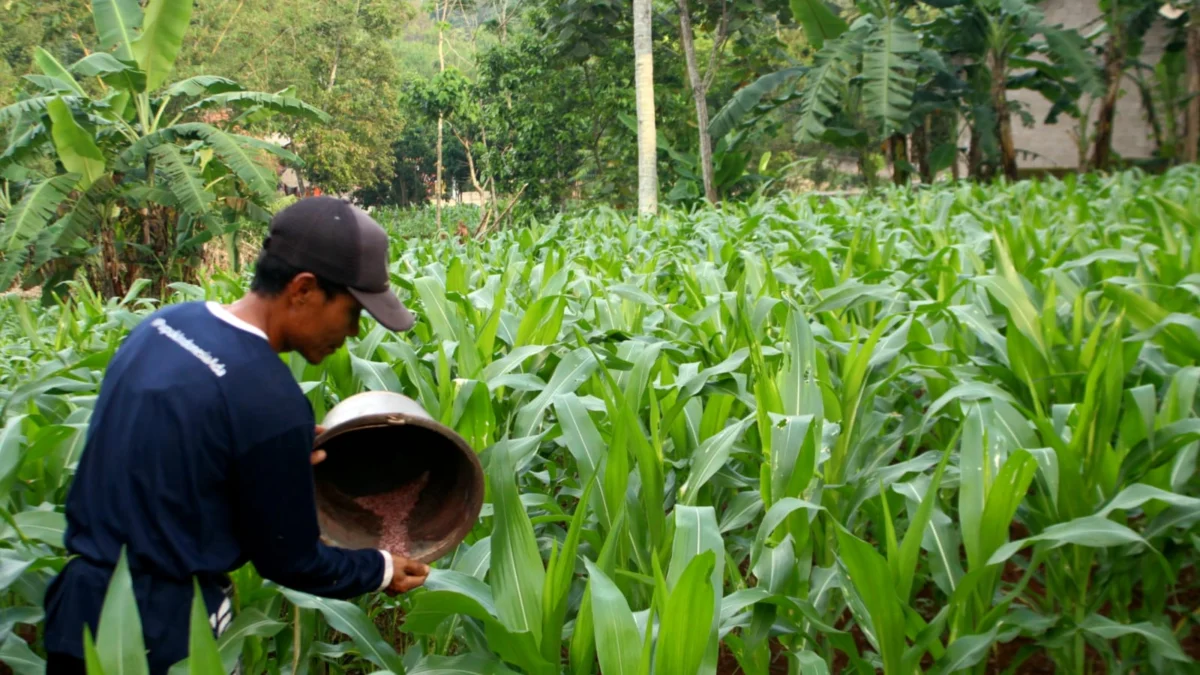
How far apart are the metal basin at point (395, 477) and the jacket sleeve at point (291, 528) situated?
204 millimetres

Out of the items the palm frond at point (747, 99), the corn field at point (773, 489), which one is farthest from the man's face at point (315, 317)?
the palm frond at point (747, 99)

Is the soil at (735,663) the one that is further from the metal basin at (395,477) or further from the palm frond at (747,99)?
the palm frond at (747,99)

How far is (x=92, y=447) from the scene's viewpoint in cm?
175

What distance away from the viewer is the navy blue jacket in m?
1.66

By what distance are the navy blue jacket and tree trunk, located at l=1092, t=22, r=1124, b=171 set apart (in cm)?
1192

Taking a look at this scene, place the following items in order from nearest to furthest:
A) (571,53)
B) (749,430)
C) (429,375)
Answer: (749,430) < (429,375) < (571,53)

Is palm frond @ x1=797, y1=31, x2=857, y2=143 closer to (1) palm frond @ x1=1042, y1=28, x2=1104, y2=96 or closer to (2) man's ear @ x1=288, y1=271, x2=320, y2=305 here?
(1) palm frond @ x1=1042, y1=28, x2=1104, y2=96

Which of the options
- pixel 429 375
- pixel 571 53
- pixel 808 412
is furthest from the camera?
pixel 571 53

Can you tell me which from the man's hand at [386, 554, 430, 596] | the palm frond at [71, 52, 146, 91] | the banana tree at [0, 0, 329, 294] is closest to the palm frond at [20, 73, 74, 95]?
the banana tree at [0, 0, 329, 294]

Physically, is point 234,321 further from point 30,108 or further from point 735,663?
point 30,108

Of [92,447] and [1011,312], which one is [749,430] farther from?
[92,447]

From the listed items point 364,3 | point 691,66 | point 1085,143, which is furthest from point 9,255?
point 364,3

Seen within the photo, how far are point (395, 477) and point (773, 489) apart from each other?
0.90 m

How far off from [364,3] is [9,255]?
25.3 m
